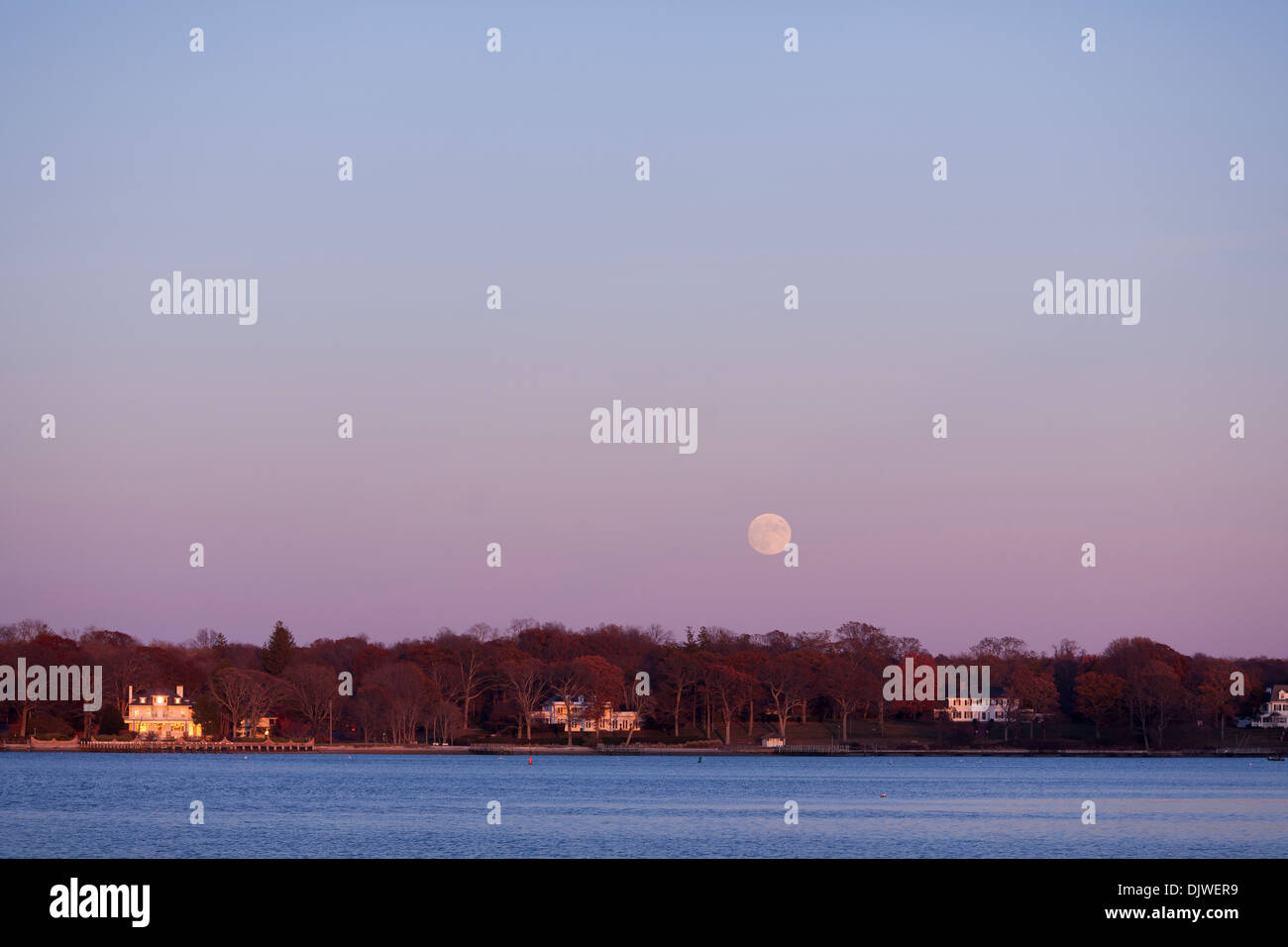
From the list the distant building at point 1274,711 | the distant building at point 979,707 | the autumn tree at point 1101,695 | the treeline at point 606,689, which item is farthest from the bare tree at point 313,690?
the distant building at point 1274,711

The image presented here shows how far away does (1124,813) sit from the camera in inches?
3027

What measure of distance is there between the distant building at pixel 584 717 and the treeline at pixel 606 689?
103 centimetres

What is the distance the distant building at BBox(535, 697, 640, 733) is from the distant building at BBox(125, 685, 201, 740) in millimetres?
42000

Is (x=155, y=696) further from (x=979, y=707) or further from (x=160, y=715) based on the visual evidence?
(x=979, y=707)

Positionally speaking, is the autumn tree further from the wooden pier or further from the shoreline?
the wooden pier

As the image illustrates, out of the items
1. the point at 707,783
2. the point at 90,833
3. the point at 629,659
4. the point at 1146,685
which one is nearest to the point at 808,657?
the point at 629,659

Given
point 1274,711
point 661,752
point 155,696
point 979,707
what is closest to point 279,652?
point 155,696

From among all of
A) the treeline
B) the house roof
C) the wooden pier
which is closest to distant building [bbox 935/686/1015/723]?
the treeline

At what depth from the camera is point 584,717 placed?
536 ft

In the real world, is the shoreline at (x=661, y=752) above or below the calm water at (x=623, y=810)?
below

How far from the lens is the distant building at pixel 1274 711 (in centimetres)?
17588

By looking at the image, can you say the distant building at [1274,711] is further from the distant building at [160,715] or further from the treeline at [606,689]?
the distant building at [160,715]

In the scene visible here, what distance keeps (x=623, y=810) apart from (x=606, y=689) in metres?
84.8
